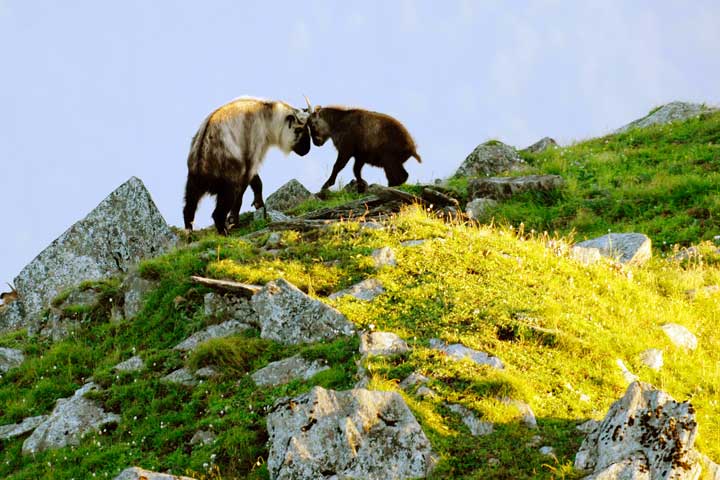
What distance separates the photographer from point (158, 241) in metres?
16.3

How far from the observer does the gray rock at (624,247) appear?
13055mm

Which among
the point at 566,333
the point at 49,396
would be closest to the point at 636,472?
the point at 566,333

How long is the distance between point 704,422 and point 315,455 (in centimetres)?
400

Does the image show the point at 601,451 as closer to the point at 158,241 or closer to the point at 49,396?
the point at 49,396

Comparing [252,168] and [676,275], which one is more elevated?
[252,168]

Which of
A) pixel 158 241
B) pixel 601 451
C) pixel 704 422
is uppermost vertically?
pixel 158 241

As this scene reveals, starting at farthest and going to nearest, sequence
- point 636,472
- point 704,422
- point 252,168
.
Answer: point 252,168 → point 704,422 → point 636,472

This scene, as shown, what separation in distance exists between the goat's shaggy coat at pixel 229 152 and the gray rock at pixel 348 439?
8.51m

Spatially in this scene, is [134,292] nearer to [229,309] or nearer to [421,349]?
[229,309]

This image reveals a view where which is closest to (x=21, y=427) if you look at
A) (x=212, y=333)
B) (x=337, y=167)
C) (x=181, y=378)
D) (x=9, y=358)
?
(x=181, y=378)

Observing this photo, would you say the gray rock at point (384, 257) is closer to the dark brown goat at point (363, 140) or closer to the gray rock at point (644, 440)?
the gray rock at point (644, 440)

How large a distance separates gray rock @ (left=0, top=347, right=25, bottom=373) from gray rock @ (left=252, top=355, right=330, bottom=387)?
15.1 feet

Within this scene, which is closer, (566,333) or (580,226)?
(566,333)

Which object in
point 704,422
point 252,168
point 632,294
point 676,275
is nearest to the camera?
point 704,422
